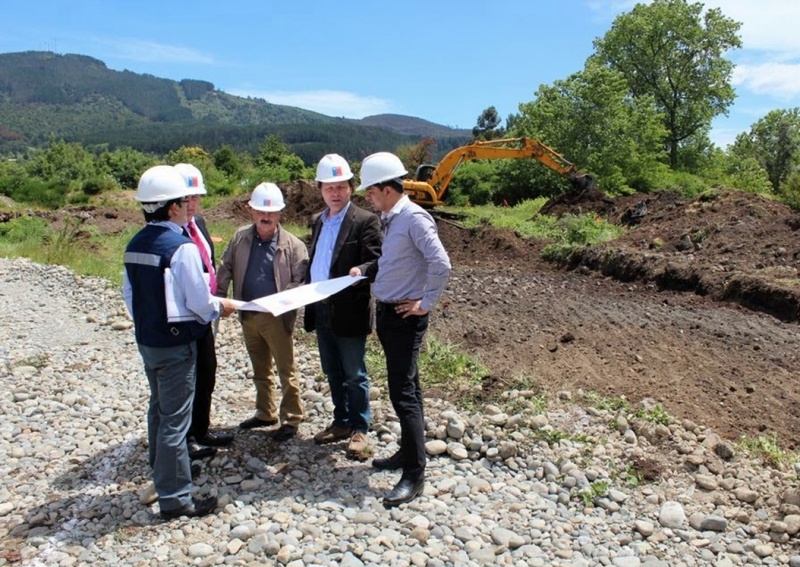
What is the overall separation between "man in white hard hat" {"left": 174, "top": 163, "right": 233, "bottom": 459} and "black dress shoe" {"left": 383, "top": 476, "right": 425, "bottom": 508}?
1.36 meters

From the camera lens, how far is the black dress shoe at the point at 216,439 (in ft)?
15.2

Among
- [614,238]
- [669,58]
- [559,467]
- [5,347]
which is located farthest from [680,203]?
[669,58]

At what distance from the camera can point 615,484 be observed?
4.23 metres

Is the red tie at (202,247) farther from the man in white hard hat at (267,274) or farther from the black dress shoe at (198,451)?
the black dress shoe at (198,451)

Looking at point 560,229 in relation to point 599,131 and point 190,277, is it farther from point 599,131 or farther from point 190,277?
point 190,277

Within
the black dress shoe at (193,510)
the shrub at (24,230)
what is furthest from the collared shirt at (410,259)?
the shrub at (24,230)

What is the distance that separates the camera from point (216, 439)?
15.2 feet

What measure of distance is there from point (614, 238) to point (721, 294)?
4.75m

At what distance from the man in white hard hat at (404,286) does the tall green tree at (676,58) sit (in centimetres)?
3642

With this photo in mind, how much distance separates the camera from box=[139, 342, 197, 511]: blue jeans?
366 centimetres

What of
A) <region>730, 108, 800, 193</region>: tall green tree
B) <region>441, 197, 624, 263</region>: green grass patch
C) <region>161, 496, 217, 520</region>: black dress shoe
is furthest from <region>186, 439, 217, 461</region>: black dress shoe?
<region>730, 108, 800, 193</region>: tall green tree

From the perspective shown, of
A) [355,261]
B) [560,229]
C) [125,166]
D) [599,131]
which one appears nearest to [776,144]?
[599,131]

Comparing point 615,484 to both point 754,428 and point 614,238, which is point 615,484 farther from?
point 614,238

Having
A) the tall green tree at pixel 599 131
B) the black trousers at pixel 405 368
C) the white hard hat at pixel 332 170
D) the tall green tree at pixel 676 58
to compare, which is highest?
the tall green tree at pixel 676 58
